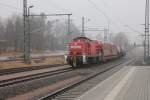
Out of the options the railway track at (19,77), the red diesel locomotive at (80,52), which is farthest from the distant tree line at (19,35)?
the railway track at (19,77)

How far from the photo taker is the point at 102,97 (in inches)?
486

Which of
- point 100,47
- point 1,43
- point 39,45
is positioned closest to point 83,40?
point 100,47

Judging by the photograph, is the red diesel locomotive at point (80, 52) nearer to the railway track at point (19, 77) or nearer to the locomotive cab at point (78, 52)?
the locomotive cab at point (78, 52)

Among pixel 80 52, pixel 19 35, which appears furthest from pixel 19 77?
pixel 19 35

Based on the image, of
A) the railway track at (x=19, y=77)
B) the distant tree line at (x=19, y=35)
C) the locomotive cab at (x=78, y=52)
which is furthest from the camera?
the distant tree line at (x=19, y=35)

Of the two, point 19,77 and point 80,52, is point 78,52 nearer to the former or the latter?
point 80,52

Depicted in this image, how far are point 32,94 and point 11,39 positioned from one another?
79899 millimetres

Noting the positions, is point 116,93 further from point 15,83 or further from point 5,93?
point 15,83

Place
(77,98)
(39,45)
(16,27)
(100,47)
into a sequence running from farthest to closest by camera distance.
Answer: (39,45), (16,27), (100,47), (77,98)

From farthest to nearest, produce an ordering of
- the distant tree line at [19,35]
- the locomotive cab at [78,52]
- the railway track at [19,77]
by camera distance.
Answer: the distant tree line at [19,35]
the locomotive cab at [78,52]
the railway track at [19,77]

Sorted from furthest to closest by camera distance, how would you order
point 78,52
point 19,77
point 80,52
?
point 78,52
point 80,52
point 19,77

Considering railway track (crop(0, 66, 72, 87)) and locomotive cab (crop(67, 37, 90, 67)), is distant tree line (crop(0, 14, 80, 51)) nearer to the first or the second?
locomotive cab (crop(67, 37, 90, 67))

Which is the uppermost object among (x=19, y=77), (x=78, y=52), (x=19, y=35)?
(x=19, y=35)

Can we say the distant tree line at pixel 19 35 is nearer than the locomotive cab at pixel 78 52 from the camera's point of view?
No
